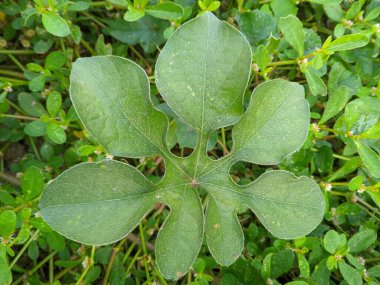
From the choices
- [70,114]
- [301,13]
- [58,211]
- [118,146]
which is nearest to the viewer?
[58,211]

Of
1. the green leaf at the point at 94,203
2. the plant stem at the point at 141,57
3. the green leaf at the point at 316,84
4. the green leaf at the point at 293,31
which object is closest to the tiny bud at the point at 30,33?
the plant stem at the point at 141,57

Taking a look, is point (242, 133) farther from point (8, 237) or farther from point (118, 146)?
point (8, 237)

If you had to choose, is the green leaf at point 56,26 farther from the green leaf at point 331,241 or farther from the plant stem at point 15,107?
the green leaf at point 331,241

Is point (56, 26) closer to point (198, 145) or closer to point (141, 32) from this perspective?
point (141, 32)

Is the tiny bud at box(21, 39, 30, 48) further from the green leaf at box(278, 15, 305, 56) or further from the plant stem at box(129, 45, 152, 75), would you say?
the green leaf at box(278, 15, 305, 56)

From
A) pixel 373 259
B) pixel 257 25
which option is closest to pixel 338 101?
pixel 257 25

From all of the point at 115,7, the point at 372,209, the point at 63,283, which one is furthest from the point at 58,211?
the point at 372,209
